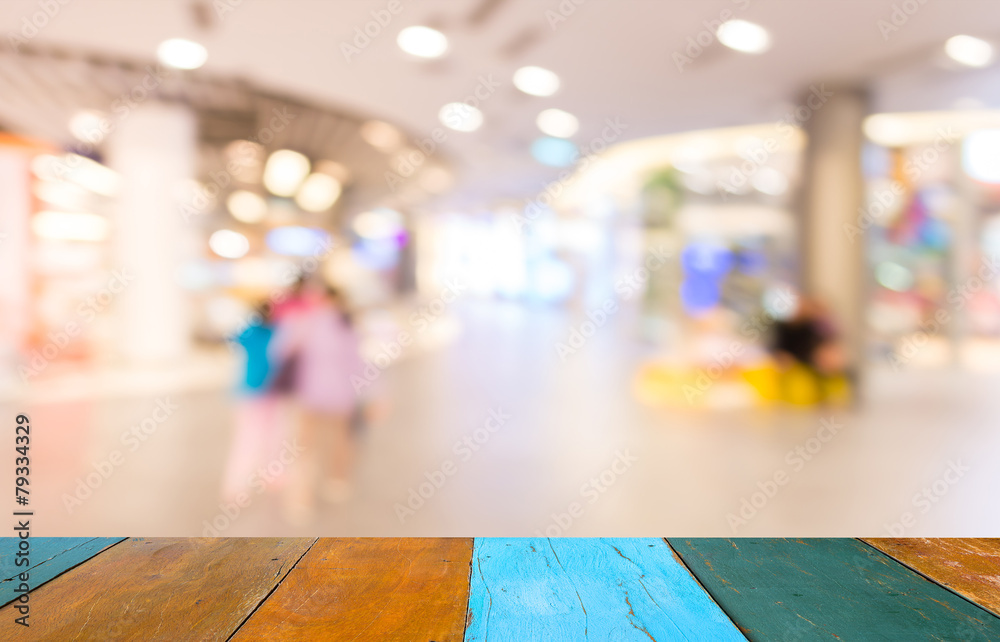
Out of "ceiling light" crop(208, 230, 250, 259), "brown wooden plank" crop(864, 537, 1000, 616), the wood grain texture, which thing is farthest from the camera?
"ceiling light" crop(208, 230, 250, 259)

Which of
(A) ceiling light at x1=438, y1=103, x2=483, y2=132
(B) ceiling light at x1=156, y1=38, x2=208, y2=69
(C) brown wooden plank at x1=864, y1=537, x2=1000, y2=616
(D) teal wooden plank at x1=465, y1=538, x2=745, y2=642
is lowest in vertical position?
(C) brown wooden plank at x1=864, y1=537, x2=1000, y2=616

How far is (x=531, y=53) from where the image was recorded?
2.22 metres

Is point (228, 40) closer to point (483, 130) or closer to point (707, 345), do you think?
point (483, 130)

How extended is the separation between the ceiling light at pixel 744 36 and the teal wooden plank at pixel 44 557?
94.2 inches

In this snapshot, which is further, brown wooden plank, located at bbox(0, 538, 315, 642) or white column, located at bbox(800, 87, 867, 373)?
white column, located at bbox(800, 87, 867, 373)

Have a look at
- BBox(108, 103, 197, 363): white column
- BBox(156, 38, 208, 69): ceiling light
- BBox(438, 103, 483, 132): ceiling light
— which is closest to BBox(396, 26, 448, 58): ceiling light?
BBox(438, 103, 483, 132): ceiling light

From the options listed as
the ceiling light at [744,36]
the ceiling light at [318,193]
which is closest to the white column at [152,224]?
the ceiling light at [318,193]

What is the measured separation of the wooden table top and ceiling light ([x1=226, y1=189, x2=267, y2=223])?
1045mm

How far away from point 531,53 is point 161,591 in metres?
1.85

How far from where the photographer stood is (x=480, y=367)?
2332mm

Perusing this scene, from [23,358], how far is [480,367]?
4.99 feet

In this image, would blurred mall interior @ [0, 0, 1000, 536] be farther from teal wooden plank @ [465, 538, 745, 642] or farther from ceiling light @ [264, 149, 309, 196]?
teal wooden plank @ [465, 538, 745, 642]

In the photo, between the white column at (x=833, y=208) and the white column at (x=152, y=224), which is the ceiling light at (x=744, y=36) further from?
the white column at (x=152, y=224)

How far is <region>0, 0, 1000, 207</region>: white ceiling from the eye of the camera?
7.13 feet
